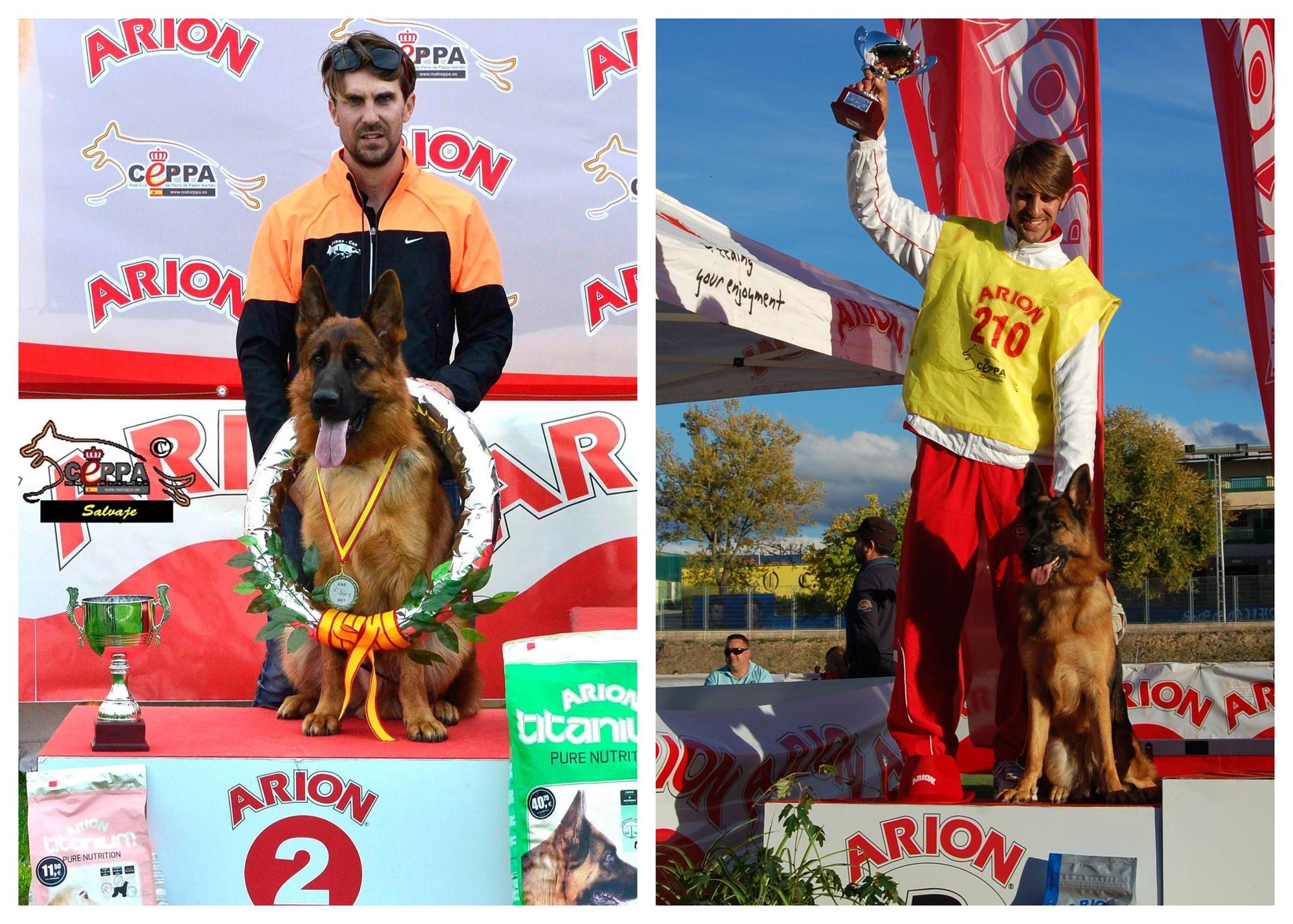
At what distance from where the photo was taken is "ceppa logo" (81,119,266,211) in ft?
11.3

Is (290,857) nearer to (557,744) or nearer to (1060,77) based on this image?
(557,744)

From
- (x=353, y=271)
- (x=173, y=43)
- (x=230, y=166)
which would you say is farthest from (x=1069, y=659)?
(x=173, y=43)

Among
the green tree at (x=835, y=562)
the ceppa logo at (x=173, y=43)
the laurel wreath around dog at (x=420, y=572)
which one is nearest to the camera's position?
the laurel wreath around dog at (x=420, y=572)

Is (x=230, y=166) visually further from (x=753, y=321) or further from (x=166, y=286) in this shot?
(x=753, y=321)

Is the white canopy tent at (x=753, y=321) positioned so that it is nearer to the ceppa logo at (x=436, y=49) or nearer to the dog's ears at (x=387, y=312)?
the ceppa logo at (x=436, y=49)

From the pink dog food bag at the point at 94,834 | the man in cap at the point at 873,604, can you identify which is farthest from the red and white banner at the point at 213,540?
the man in cap at the point at 873,604

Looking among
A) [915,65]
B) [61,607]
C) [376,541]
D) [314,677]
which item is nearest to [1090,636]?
[915,65]

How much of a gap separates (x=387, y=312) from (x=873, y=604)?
2774mm

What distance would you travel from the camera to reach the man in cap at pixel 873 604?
5.14m

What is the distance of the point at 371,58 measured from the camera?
3.46 m

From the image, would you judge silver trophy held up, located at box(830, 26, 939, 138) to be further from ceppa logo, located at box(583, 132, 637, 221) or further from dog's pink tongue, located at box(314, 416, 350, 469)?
dog's pink tongue, located at box(314, 416, 350, 469)

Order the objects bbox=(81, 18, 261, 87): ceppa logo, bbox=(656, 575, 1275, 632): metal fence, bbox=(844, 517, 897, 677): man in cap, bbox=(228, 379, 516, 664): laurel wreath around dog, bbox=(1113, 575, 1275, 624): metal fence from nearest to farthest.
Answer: bbox=(228, 379, 516, 664): laurel wreath around dog < bbox=(81, 18, 261, 87): ceppa logo < bbox=(844, 517, 897, 677): man in cap < bbox=(1113, 575, 1275, 624): metal fence < bbox=(656, 575, 1275, 632): metal fence

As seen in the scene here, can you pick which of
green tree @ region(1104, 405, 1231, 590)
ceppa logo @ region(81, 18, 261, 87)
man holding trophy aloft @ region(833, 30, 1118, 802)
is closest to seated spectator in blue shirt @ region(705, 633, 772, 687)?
man holding trophy aloft @ region(833, 30, 1118, 802)

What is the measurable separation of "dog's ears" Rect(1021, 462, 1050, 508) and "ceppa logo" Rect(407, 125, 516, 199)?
172 cm
